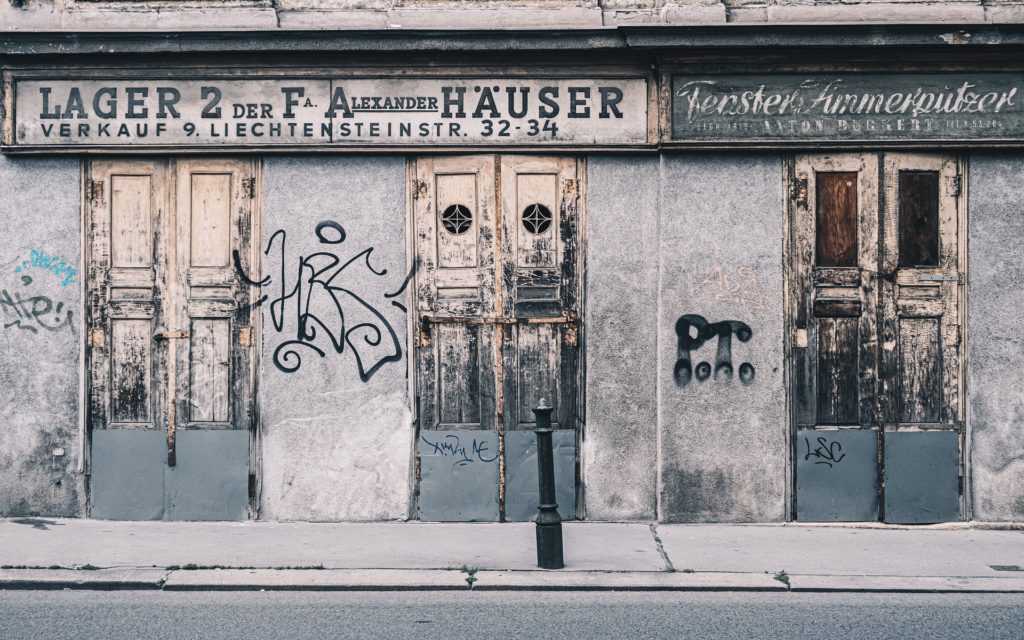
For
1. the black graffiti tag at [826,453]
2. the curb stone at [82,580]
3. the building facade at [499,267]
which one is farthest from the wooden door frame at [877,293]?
the curb stone at [82,580]

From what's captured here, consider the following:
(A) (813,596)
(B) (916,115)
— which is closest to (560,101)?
(B) (916,115)

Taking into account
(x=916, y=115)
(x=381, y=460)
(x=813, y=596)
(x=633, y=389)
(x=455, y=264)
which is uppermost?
(x=916, y=115)

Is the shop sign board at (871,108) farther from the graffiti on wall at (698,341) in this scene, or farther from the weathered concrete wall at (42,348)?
the weathered concrete wall at (42,348)

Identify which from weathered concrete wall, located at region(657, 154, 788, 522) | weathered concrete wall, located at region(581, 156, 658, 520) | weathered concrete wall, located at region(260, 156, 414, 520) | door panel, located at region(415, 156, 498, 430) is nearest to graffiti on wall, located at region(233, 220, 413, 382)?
weathered concrete wall, located at region(260, 156, 414, 520)

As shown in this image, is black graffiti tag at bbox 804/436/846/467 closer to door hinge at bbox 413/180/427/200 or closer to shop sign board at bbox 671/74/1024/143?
shop sign board at bbox 671/74/1024/143

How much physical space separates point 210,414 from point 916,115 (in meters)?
6.70

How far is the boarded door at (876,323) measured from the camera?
30.7 feet

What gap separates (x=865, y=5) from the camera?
9320mm

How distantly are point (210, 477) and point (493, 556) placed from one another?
2.95 m

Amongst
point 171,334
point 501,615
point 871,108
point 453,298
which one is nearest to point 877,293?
point 871,108

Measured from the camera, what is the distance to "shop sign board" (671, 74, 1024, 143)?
30.3 feet

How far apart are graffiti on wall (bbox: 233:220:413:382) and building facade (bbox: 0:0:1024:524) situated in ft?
0.09

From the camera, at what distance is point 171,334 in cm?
946

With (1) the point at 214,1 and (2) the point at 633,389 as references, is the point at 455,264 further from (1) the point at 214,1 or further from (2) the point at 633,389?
(1) the point at 214,1
